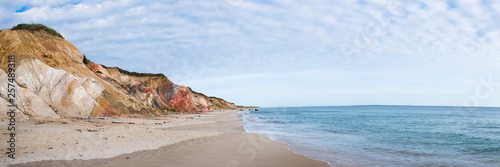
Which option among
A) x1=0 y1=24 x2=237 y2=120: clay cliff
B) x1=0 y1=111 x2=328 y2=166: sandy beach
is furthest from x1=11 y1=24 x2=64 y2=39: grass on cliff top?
x1=0 y1=111 x2=328 y2=166: sandy beach

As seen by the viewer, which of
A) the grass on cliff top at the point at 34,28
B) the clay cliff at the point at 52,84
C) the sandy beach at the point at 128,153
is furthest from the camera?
the grass on cliff top at the point at 34,28

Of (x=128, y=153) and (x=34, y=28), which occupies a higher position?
(x=34, y=28)

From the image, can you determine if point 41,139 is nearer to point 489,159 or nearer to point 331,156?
point 331,156

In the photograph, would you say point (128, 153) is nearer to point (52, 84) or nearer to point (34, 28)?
point (52, 84)

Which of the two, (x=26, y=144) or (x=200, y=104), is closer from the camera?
(x=26, y=144)

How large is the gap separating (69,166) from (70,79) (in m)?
21.1

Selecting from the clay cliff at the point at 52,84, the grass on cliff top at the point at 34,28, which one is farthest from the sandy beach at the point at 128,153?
the grass on cliff top at the point at 34,28

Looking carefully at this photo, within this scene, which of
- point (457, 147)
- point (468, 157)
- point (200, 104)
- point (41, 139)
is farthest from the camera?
point (200, 104)

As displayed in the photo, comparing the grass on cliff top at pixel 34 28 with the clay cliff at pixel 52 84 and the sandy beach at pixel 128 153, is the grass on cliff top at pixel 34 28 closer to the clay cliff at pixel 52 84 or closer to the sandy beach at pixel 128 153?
the clay cliff at pixel 52 84

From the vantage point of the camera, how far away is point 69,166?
7.92 metres

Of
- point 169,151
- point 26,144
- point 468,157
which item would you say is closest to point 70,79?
point 26,144

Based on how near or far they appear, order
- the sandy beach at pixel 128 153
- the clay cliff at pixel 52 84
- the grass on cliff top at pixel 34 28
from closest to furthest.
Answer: the sandy beach at pixel 128 153 → the clay cliff at pixel 52 84 → the grass on cliff top at pixel 34 28

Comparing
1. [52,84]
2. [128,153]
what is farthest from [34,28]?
[128,153]

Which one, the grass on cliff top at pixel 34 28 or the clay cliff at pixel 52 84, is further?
the grass on cliff top at pixel 34 28
